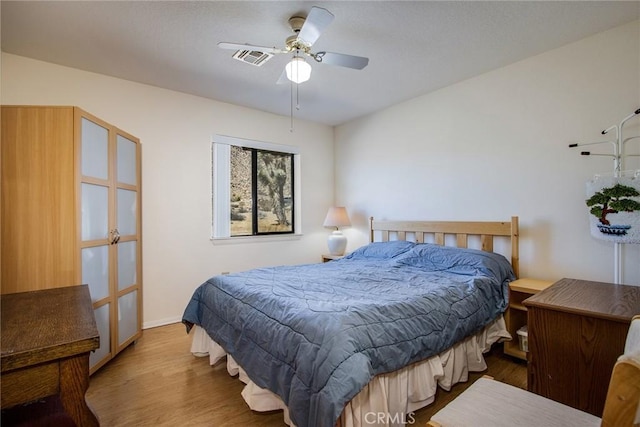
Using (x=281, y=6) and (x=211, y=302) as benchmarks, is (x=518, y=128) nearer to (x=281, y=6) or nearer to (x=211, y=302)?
(x=281, y=6)

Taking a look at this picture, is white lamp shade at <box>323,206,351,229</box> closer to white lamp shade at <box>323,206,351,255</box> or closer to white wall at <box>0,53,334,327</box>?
white lamp shade at <box>323,206,351,255</box>

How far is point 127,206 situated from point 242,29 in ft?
6.11

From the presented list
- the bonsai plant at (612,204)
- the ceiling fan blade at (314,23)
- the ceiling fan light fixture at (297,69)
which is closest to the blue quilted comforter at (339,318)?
→ the bonsai plant at (612,204)

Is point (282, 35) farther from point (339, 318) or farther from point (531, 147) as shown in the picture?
point (531, 147)

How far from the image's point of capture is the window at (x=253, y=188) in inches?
149

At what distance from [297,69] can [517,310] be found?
2.60 m

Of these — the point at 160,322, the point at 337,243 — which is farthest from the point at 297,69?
the point at 160,322

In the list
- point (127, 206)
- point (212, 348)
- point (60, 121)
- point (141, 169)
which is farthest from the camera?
point (141, 169)

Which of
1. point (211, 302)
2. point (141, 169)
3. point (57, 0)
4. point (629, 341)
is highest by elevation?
point (57, 0)

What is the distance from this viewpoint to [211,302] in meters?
2.33

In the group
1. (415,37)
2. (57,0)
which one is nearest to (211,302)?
(57,0)

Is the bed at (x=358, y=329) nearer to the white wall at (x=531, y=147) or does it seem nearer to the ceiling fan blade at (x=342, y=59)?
the white wall at (x=531, y=147)

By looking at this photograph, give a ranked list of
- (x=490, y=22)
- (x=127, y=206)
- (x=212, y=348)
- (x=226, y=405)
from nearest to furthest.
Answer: (x=226, y=405), (x=490, y=22), (x=212, y=348), (x=127, y=206)

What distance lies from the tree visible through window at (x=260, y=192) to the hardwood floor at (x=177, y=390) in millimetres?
1752
